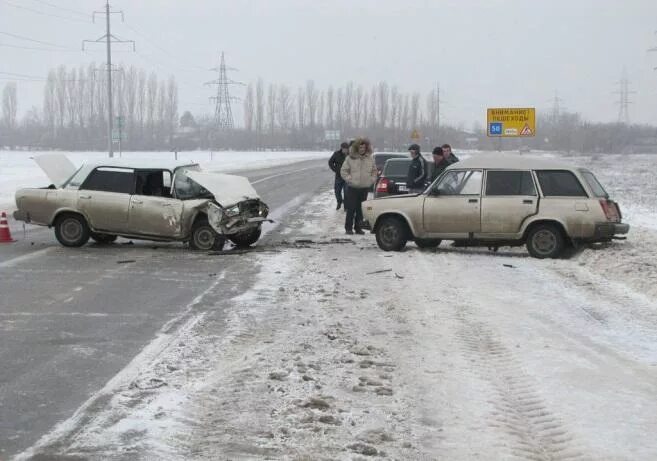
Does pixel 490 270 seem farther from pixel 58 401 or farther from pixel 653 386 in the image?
pixel 58 401

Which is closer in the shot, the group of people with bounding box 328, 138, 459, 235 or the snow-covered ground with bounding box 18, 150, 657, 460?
the snow-covered ground with bounding box 18, 150, 657, 460

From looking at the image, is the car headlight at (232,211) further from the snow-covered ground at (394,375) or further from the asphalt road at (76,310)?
the snow-covered ground at (394,375)

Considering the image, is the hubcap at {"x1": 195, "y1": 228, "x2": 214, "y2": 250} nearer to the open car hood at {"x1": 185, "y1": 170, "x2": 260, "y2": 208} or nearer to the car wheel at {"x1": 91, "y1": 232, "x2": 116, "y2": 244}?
the open car hood at {"x1": 185, "y1": 170, "x2": 260, "y2": 208}

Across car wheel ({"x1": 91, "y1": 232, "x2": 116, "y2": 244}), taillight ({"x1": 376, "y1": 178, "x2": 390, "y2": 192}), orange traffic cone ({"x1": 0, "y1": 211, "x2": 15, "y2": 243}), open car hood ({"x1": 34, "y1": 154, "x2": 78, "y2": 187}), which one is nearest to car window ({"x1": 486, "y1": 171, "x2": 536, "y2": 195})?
car wheel ({"x1": 91, "y1": 232, "x2": 116, "y2": 244})

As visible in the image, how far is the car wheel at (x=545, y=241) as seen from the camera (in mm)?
13500

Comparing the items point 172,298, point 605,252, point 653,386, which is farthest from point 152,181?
point 653,386

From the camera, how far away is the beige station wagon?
44.2 feet

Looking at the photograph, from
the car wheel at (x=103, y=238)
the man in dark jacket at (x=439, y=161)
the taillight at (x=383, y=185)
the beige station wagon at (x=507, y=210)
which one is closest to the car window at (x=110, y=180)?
the car wheel at (x=103, y=238)

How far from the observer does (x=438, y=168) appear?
16281mm

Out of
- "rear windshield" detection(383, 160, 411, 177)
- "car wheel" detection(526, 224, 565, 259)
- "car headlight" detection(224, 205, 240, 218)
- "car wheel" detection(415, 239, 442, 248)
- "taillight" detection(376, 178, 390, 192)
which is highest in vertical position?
"rear windshield" detection(383, 160, 411, 177)

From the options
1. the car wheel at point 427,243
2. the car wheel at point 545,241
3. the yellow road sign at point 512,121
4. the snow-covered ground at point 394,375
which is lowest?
the snow-covered ground at point 394,375

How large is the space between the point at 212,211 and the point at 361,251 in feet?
8.74

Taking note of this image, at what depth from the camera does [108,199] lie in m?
14.5

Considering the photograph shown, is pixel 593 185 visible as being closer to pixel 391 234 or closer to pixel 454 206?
pixel 454 206
